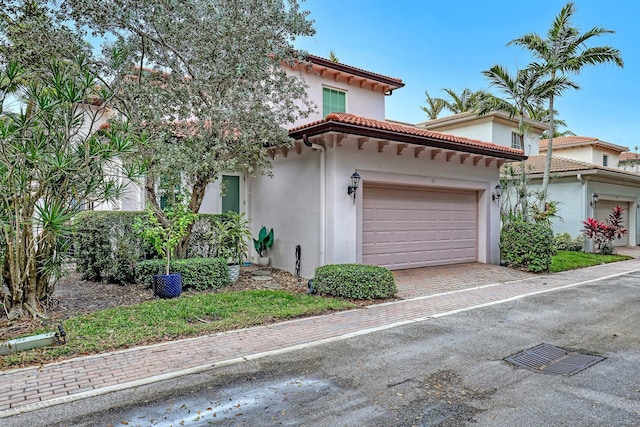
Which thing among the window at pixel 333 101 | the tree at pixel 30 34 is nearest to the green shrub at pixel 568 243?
the window at pixel 333 101

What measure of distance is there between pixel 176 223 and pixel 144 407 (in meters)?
5.18

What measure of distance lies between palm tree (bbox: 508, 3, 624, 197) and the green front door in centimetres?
1051

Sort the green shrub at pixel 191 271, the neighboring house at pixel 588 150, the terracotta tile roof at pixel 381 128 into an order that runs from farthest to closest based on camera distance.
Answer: the neighboring house at pixel 588 150, the terracotta tile roof at pixel 381 128, the green shrub at pixel 191 271

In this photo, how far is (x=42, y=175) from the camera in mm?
5559

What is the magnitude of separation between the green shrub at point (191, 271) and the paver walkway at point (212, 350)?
2895 mm

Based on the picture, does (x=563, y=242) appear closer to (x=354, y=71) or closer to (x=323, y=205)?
(x=354, y=71)

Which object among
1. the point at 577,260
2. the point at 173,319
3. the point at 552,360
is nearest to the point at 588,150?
the point at 577,260

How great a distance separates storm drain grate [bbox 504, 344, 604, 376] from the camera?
168 inches

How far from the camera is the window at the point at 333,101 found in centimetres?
1505

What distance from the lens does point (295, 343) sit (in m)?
5.12

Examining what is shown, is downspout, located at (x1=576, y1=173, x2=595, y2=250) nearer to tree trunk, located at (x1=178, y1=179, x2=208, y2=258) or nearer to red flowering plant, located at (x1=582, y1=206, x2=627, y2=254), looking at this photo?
red flowering plant, located at (x1=582, y1=206, x2=627, y2=254)

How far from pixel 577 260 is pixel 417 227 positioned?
6.89m

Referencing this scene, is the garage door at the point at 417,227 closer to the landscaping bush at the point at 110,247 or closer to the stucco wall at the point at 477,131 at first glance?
the landscaping bush at the point at 110,247

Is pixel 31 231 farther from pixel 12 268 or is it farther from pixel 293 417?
pixel 293 417
